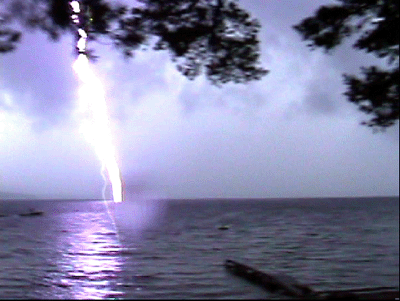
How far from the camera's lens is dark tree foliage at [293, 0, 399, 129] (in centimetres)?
611

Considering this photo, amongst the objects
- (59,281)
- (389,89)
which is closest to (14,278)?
(59,281)

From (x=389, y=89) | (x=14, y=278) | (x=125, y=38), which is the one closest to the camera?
(x=389, y=89)

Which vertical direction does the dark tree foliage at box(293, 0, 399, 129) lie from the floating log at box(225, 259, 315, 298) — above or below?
above

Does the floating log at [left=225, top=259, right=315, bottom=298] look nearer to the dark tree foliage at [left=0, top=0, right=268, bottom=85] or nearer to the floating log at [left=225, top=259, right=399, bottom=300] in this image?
the floating log at [left=225, top=259, right=399, bottom=300]

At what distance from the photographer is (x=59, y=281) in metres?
14.8

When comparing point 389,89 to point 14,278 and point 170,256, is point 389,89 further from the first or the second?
point 170,256

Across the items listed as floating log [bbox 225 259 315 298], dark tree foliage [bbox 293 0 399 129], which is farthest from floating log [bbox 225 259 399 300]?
dark tree foliage [bbox 293 0 399 129]

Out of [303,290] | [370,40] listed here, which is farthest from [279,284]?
[370,40]

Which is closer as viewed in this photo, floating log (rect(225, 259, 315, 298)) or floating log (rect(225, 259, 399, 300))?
floating log (rect(225, 259, 399, 300))

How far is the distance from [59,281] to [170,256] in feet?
29.0

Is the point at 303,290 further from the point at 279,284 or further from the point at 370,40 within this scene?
the point at 370,40

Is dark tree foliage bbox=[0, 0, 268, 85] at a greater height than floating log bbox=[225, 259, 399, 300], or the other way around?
dark tree foliage bbox=[0, 0, 268, 85]

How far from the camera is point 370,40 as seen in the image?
6.34 metres

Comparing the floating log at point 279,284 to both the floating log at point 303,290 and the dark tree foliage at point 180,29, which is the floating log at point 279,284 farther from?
the dark tree foliage at point 180,29
